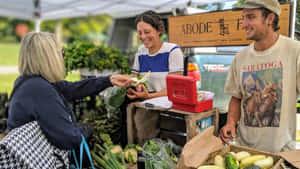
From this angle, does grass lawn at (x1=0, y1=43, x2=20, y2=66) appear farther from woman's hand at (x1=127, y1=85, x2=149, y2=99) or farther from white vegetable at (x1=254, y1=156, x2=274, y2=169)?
white vegetable at (x1=254, y1=156, x2=274, y2=169)

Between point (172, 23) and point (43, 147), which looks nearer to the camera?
point (43, 147)

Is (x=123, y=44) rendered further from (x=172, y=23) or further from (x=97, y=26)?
(x=97, y=26)

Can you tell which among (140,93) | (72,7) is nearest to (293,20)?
(140,93)

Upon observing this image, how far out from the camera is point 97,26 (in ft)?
116

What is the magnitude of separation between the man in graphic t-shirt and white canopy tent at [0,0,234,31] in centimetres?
368

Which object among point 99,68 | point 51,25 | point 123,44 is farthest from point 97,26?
point 99,68

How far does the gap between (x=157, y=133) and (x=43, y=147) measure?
1.62 metres

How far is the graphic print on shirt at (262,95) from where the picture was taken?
1.90 m

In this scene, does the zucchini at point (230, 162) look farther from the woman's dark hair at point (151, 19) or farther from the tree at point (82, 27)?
the tree at point (82, 27)

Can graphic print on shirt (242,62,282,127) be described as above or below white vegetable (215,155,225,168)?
above

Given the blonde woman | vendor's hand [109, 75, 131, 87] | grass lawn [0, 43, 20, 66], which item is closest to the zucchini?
the blonde woman

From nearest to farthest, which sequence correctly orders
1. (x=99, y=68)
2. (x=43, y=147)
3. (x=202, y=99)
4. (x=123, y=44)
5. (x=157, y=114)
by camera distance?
(x=43, y=147), (x=202, y=99), (x=157, y=114), (x=99, y=68), (x=123, y=44)

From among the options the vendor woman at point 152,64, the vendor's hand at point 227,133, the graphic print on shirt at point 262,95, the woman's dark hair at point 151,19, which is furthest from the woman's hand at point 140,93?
the graphic print on shirt at point 262,95

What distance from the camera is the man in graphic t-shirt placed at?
184cm
